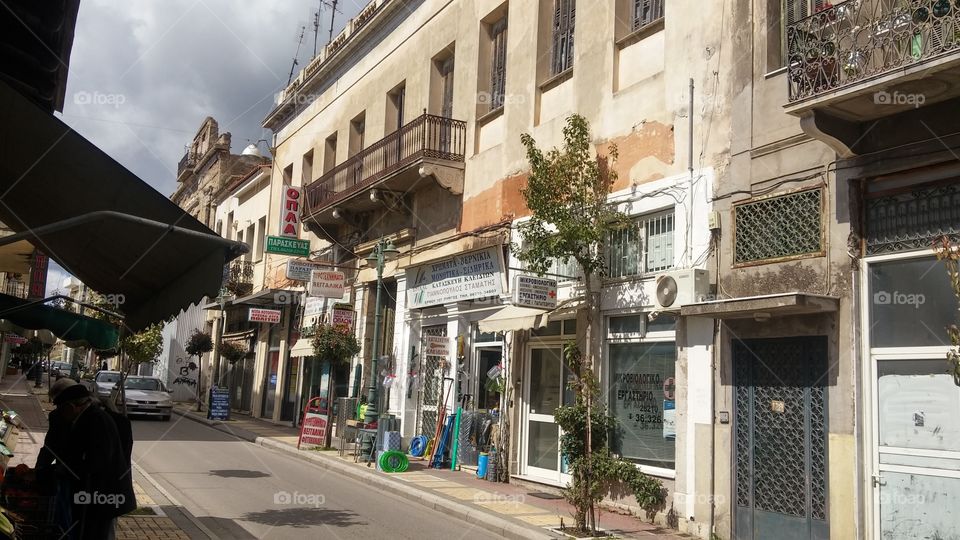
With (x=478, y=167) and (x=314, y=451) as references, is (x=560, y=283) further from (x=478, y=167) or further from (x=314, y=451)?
(x=314, y=451)

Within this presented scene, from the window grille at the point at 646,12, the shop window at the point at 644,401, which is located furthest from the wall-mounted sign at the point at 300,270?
the window grille at the point at 646,12

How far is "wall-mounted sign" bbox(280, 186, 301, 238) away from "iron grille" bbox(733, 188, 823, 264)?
1799 centimetres

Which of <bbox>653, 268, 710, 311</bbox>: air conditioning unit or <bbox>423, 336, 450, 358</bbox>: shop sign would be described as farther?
<bbox>423, 336, 450, 358</bbox>: shop sign

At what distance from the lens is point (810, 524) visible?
904cm

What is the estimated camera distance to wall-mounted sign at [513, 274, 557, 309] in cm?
1293

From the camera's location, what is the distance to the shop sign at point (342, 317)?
20219 millimetres

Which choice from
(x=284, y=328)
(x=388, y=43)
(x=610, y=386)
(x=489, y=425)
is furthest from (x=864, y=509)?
(x=284, y=328)

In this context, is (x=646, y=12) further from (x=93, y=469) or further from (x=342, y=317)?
(x=342, y=317)

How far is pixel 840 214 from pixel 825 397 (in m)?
2.11

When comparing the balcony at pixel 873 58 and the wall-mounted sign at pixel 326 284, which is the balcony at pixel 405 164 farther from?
the balcony at pixel 873 58

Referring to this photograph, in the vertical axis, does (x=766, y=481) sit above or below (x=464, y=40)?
below

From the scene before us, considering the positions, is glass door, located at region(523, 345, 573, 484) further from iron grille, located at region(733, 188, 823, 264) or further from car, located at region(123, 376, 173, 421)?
car, located at region(123, 376, 173, 421)

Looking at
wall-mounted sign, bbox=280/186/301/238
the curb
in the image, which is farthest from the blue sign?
the curb

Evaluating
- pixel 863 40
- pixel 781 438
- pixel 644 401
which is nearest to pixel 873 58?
pixel 863 40
